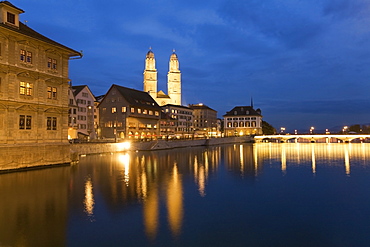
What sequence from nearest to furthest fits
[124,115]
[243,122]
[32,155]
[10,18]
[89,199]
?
[89,199], [10,18], [32,155], [124,115], [243,122]

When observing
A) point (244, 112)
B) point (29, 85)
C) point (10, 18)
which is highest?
point (244, 112)

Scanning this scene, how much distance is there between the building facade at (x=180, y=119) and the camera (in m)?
121

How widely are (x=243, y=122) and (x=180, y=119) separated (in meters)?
44.4

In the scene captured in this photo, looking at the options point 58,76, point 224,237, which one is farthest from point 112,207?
point 58,76

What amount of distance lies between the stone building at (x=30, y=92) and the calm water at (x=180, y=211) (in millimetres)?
3926

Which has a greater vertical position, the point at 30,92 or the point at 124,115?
the point at 124,115

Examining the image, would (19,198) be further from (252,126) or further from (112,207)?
(252,126)

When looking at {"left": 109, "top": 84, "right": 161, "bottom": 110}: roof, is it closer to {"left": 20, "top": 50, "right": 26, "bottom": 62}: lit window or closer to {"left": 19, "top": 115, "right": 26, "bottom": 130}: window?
{"left": 20, "top": 50, "right": 26, "bottom": 62}: lit window

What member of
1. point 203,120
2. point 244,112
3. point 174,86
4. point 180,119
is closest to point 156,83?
point 174,86

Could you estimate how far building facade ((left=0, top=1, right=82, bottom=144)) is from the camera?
99.6 feet

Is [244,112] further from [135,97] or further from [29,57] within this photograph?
[29,57]

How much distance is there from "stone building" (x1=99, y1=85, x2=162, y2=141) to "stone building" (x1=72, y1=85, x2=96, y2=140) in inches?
116

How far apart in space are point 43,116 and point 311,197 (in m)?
28.9

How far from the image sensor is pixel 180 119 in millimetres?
127562
